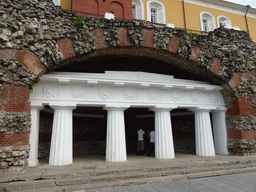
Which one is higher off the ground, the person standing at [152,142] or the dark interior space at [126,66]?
the dark interior space at [126,66]

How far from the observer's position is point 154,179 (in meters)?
5.72

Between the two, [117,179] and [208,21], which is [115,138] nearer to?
[117,179]

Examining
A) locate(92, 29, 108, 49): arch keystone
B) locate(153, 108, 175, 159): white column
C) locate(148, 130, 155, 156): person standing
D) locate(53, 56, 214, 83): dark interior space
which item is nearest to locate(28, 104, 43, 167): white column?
locate(53, 56, 214, 83): dark interior space

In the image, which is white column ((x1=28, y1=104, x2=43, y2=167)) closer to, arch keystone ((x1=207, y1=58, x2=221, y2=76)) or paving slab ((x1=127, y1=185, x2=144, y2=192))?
paving slab ((x1=127, y1=185, x2=144, y2=192))

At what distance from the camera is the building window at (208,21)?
16094 millimetres

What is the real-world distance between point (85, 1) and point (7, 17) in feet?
18.7

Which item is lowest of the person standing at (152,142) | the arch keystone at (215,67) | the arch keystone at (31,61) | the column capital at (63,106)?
the person standing at (152,142)

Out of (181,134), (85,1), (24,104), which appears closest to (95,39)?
(24,104)

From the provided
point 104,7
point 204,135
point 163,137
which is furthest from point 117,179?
point 104,7

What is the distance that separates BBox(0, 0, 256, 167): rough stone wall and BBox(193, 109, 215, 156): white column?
1.32 meters

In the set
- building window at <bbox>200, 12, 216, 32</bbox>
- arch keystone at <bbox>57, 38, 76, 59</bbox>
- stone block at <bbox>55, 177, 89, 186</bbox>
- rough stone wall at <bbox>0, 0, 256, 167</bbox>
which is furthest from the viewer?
building window at <bbox>200, 12, 216, 32</bbox>

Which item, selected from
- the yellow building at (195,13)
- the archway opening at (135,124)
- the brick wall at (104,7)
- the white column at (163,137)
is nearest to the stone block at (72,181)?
the white column at (163,137)

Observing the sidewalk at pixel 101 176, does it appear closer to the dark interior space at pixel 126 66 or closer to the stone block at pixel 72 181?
the stone block at pixel 72 181

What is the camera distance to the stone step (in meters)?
5.01
